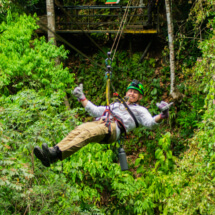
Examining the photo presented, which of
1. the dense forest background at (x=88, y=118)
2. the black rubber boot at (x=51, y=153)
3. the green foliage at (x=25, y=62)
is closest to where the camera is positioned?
the black rubber boot at (x=51, y=153)

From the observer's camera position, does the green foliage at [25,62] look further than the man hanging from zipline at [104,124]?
Yes

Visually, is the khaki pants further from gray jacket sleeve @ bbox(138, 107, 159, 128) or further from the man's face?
the man's face

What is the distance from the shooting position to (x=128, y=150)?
34.8 feet

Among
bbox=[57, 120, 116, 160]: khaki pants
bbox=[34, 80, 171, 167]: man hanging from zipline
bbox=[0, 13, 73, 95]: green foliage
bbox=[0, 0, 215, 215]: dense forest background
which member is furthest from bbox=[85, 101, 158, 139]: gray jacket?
bbox=[0, 13, 73, 95]: green foliage

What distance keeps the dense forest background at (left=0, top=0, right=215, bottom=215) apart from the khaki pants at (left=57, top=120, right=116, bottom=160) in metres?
0.93

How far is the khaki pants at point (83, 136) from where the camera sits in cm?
385

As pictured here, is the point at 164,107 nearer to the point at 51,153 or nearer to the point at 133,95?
the point at 133,95

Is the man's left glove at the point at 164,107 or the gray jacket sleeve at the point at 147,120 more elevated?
the man's left glove at the point at 164,107

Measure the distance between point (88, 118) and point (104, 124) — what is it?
7109 mm

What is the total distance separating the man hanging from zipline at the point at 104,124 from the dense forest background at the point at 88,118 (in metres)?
0.88

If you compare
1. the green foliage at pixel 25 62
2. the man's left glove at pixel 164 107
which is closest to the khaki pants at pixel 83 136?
the man's left glove at pixel 164 107

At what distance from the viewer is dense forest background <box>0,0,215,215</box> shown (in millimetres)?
5164

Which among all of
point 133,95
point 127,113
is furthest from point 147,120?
point 133,95

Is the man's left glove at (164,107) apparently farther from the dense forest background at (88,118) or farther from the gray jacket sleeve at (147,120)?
the dense forest background at (88,118)
